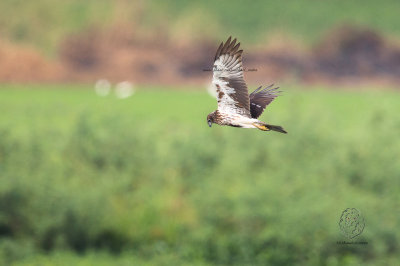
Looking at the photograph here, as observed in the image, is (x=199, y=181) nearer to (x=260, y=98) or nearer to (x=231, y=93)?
(x=260, y=98)

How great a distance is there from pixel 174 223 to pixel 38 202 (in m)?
3.63

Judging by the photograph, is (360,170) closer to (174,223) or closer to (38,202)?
(174,223)

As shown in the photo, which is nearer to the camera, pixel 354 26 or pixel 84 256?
pixel 354 26

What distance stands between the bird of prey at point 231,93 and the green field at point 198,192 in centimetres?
1542

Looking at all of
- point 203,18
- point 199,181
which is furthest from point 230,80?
point 199,181

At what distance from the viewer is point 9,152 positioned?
21.3 m

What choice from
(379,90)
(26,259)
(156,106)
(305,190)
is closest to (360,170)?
(305,190)

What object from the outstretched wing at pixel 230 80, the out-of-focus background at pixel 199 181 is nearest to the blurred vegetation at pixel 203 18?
the out-of-focus background at pixel 199 181

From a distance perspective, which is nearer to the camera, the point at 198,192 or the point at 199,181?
the point at 198,192

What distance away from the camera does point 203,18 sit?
16.2 metres

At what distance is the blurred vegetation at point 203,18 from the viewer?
12.4m

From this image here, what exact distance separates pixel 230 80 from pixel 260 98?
1.07ft

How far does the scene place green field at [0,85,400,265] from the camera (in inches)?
724

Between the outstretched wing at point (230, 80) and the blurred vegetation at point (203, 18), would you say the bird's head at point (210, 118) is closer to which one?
the outstretched wing at point (230, 80)
